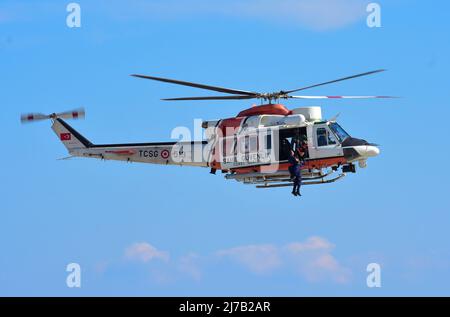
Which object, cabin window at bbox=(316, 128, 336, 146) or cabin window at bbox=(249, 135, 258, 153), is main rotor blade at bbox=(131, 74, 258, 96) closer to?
cabin window at bbox=(249, 135, 258, 153)

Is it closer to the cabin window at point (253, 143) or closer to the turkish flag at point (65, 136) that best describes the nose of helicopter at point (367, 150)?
the cabin window at point (253, 143)

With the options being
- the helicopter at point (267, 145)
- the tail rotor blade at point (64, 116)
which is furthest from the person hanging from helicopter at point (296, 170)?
the tail rotor blade at point (64, 116)

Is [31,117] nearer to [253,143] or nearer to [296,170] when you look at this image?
[253,143]

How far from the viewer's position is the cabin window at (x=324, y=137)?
133 ft

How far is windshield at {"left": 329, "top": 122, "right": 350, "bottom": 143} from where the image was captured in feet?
133

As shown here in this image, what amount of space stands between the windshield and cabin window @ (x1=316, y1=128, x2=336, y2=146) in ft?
0.63

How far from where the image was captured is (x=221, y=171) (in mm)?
42312

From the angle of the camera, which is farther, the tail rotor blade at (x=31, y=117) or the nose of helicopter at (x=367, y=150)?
the tail rotor blade at (x=31, y=117)

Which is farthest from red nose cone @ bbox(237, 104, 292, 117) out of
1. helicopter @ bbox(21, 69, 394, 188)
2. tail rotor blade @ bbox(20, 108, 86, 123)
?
tail rotor blade @ bbox(20, 108, 86, 123)

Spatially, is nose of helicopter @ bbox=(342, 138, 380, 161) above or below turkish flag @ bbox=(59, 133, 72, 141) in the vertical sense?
below

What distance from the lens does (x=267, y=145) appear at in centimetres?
4103

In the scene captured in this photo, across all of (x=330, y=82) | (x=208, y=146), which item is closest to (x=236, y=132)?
(x=208, y=146)
